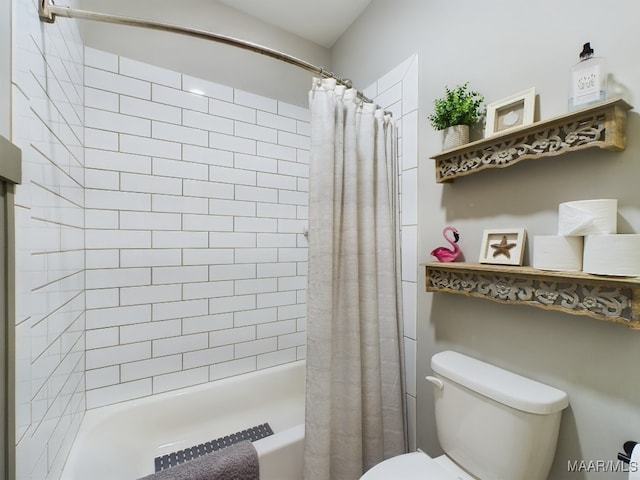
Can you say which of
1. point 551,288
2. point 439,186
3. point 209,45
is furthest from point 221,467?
point 209,45

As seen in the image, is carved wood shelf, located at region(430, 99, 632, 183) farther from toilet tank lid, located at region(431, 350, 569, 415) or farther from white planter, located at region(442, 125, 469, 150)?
toilet tank lid, located at region(431, 350, 569, 415)

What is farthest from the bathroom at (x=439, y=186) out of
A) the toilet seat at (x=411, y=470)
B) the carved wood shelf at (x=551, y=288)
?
the toilet seat at (x=411, y=470)

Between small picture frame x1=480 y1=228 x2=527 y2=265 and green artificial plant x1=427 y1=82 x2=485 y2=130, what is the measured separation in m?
0.47

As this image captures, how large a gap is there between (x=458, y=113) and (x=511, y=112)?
7.2 inches

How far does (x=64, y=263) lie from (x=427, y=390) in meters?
1.66

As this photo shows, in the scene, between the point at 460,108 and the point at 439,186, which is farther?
the point at 439,186

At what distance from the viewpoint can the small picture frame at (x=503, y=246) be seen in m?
1.00

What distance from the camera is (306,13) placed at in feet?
5.83

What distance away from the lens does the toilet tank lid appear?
0.86 meters

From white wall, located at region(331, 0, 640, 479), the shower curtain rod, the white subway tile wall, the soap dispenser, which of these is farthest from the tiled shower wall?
the soap dispenser

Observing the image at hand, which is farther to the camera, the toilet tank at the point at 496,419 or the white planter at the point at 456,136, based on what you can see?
the white planter at the point at 456,136

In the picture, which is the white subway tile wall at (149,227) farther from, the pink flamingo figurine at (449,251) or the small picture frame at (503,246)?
the small picture frame at (503,246)

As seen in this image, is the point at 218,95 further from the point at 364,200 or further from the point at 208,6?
the point at 364,200

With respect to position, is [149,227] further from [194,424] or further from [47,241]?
[194,424]
